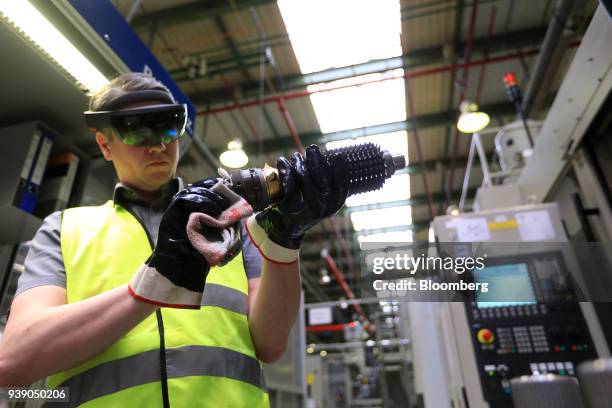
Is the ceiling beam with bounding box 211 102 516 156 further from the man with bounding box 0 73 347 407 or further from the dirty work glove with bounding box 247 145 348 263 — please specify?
the dirty work glove with bounding box 247 145 348 263

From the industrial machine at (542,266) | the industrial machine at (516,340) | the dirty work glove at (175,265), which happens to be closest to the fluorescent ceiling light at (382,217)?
the industrial machine at (542,266)

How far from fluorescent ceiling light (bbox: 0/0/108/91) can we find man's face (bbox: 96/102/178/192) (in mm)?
555

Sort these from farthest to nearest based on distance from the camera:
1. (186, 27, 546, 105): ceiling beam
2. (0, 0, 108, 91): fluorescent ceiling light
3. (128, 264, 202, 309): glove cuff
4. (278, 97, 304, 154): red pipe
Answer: (278, 97, 304, 154): red pipe → (186, 27, 546, 105): ceiling beam → (0, 0, 108, 91): fluorescent ceiling light → (128, 264, 202, 309): glove cuff

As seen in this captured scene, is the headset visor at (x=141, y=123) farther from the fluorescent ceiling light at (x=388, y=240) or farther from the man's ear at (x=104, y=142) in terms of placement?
the fluorescent ceiling light at (x=388, y=240)

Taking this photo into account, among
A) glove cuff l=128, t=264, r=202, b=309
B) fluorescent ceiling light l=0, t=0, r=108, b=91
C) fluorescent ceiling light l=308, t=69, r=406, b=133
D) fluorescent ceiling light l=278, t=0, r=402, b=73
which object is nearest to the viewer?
glove cuff l=128, t=264, r=202, b=309

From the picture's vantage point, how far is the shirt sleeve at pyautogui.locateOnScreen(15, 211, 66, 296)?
31.1 inches

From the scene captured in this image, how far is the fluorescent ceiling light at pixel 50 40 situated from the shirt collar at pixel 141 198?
0.62 meters

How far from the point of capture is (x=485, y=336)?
1.65 meters

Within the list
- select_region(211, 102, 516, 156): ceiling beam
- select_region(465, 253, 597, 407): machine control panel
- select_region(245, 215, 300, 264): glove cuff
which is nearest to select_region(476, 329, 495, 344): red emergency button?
select_region(465, 253, 597, 407): machine control panel

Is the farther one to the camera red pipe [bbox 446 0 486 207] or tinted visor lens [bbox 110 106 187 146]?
red pipe [bbox 446 0 486 207]

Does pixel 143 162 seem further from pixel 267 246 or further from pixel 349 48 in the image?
pixel 349 48

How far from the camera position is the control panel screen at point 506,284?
747mm

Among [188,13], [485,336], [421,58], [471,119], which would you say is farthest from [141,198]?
[421,58]

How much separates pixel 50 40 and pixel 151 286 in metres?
1.26
